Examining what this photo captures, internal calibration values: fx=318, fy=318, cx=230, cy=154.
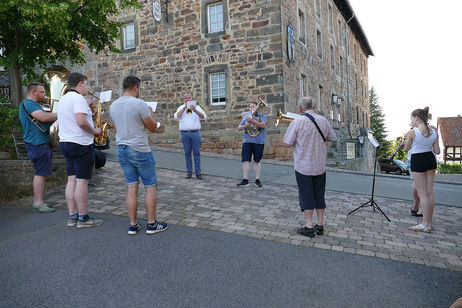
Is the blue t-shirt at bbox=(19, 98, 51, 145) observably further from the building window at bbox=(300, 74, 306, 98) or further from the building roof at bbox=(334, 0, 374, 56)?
the building roof at bbox=(334, 0, 374, 56)

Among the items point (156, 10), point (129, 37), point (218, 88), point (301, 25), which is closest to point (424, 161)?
point (218, 88)

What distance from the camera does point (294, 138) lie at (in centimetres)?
404

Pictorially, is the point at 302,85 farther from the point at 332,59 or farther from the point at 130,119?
the point at 130,119

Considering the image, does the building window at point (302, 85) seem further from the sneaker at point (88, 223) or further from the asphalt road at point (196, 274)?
the sneaker at point (88, 223)

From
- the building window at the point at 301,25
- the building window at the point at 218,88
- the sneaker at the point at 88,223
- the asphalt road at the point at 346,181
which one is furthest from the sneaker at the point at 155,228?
the building window at the point at 301,25

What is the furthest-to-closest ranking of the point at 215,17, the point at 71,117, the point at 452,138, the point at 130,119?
the point at 452,138
the point at 215,17
the point at 71,117
the point at 130,119

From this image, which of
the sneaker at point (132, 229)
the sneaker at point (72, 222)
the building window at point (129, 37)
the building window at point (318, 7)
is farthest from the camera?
the building window at point (318, 7)

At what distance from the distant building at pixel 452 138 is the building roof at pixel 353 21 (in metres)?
21.2

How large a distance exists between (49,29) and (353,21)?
25.5 m

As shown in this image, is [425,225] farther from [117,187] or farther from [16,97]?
[16,97]

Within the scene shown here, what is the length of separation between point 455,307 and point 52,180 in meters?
6.36

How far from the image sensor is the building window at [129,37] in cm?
1518

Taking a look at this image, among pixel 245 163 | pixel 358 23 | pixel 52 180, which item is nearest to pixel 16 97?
pixel 52 180

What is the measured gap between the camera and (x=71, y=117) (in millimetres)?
3902
